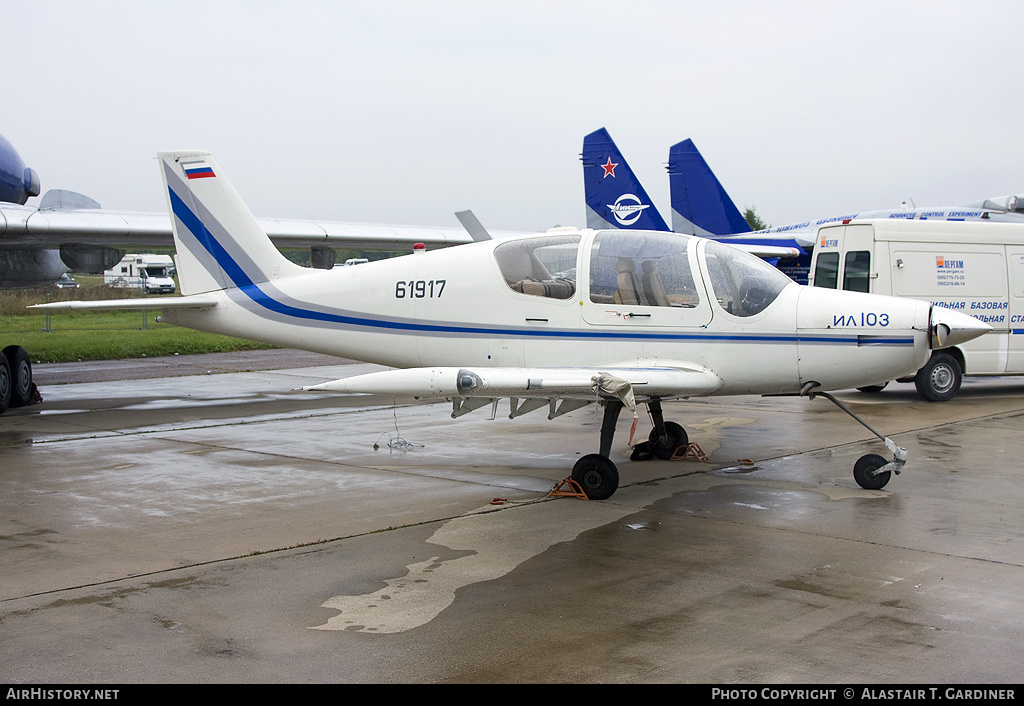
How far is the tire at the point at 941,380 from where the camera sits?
14.0 metres

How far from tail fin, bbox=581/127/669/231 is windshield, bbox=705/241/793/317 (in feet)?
49.9

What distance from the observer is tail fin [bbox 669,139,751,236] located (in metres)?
25.7

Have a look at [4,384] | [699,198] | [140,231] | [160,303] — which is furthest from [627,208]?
[160,303]

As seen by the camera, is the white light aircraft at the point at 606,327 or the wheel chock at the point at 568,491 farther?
the wheel chock at the point at 568,491

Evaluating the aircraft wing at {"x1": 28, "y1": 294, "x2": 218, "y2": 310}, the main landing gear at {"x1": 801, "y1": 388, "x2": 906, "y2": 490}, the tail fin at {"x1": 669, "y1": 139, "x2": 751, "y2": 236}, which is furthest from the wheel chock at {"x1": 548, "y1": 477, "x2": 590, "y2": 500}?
the tail fin at {"x1": 669, "y1": 139, "x2": 751, "y2": 236}

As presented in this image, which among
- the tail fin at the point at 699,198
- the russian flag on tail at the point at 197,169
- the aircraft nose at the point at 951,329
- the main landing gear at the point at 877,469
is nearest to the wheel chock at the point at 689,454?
the main landing gear at the point at 877,469

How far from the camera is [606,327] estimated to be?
811 centimetres

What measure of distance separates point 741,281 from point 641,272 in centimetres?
86

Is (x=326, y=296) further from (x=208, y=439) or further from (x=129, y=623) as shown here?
(x=129, y=623)

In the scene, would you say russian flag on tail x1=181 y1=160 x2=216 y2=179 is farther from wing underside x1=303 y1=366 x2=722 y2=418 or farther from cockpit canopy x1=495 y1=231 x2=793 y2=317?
wing underside x1=303 y1=366 x2=722 y2=418

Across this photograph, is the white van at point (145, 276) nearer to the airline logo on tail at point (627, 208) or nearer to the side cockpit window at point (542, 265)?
the airline logo on tail at point (627, 208)

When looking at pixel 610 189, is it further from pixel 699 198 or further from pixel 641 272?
pixel 641 272

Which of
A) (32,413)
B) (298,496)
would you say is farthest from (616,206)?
(298,496)

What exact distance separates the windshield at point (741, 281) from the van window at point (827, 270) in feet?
21.8
